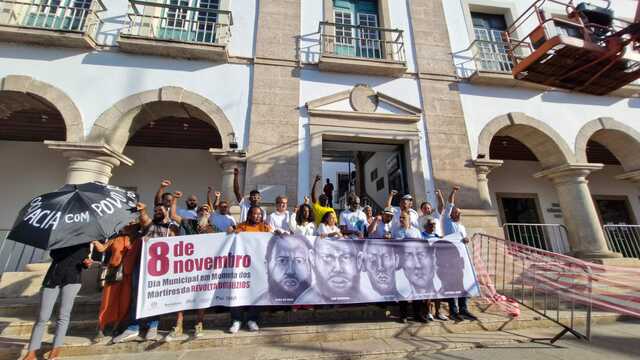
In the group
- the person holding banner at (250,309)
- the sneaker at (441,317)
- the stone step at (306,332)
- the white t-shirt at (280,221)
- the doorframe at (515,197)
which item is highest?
the doorframe at (515,197)

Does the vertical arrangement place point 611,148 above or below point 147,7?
below

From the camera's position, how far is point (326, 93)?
709 centimetres

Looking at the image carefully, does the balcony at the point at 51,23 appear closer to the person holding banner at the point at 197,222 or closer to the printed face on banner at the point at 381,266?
the person holding banner at the point at 197,222

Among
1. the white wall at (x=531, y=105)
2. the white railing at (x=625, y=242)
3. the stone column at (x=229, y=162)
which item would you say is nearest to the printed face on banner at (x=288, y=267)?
the stone column at (x=229, y=162)

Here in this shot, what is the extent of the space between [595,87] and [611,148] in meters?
2.41

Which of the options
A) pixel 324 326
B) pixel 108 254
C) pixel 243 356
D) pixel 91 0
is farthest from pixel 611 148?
pixel 91 0

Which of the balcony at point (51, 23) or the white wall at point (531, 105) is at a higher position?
the balcony at point (51, 23)

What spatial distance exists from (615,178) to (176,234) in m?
12.5

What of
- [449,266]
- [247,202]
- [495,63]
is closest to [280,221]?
[247,202]

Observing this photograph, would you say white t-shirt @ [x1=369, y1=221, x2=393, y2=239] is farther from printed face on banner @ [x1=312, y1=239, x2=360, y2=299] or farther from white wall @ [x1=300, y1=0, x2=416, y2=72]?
white wall @ [x1=300, y1=0, x2=416, y2=72]

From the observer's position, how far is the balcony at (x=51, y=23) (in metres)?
6.09

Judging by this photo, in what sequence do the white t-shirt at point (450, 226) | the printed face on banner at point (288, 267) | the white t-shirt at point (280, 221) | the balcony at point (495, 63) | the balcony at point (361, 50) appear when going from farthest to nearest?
the balcony at point (495, 63), the balcony at point (361, 50), the white t-shirt at point (450, 226), the white t-shirt at point (280, 221), the printed face on banner at point (288, 267)

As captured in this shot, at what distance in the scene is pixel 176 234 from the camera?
13.6ft

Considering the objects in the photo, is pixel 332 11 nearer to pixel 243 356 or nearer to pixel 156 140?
pixel 156 140
